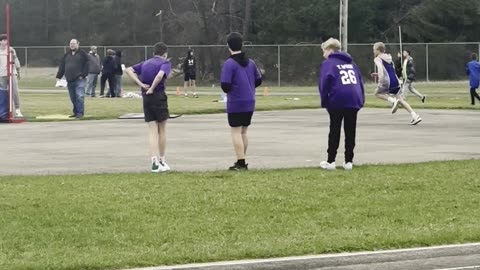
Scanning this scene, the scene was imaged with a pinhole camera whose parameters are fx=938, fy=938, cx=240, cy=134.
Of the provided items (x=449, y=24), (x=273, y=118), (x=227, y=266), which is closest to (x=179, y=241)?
(x=227, y=266)

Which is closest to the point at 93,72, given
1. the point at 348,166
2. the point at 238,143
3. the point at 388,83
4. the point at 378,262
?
the point at 388,83

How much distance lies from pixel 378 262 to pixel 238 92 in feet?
16.5

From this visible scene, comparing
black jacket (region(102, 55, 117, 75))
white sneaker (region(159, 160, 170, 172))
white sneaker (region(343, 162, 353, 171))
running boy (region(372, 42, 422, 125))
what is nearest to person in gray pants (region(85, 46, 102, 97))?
black jacket (region(102, 55, 117, 75))

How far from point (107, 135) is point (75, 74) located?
209 inches

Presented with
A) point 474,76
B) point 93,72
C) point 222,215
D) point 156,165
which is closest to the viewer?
point 222,215

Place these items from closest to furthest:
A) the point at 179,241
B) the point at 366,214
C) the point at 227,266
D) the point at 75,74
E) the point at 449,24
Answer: the point at 227,266 < the point at 179,241 < the point at 366,214 < the point at 75,74 < the point at 449,24

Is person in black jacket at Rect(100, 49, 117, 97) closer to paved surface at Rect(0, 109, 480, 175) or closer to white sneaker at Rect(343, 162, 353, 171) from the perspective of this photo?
paved surface at Rect(0, 109, 480, 175)

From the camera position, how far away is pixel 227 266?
23.9 feet

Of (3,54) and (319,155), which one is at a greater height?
(3,54)

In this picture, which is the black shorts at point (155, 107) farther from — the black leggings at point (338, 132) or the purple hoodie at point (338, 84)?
the black leggings at point (338, 132)

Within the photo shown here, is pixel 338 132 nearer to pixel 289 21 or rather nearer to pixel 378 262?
pixel 378 262

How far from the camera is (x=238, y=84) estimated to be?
12.2 m

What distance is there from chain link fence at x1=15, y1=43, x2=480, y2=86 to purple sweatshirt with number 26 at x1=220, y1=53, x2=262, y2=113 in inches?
1557

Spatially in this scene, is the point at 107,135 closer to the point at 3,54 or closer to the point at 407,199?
the point at 3,54
